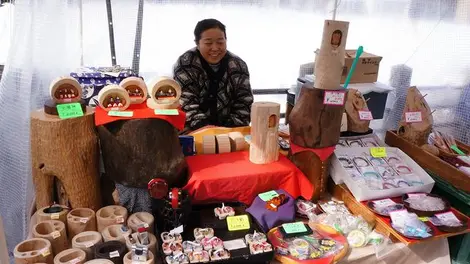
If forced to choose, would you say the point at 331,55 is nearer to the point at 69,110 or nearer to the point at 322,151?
the point at 322,151

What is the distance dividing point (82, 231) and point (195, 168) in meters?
0.48

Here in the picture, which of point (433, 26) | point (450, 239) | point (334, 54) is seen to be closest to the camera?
point (334, 54)

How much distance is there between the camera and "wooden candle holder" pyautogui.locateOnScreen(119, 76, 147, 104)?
4.95 ft

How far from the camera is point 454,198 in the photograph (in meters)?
1.78

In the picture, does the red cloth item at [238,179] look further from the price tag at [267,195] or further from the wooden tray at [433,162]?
the wooden tray at [433,162]

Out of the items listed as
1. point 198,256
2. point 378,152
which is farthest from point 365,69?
point 198,256

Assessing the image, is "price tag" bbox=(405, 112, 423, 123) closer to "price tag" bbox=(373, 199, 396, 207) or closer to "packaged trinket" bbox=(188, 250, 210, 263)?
"price tag" bbox=(373, 199, 396, 207)

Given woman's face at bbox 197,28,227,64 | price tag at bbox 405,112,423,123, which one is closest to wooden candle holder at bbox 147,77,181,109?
woman's face at bbox 197,28,227,64

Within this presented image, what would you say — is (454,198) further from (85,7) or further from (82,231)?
(85,7)

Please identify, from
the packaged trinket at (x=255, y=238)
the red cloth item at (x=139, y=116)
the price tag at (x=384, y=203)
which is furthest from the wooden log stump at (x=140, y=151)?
the price tag at (x=384, y=203)

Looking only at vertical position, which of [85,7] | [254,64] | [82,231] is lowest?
[82,231]

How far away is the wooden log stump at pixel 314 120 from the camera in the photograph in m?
1.57

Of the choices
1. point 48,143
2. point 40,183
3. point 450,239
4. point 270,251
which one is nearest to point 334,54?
point 270,251

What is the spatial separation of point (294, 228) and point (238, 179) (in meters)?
0.29
